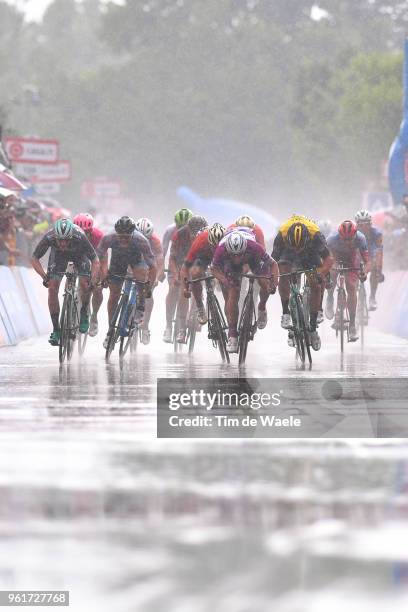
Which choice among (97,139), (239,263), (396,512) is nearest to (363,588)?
(396,512)

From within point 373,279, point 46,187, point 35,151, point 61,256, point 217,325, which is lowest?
point 217,325

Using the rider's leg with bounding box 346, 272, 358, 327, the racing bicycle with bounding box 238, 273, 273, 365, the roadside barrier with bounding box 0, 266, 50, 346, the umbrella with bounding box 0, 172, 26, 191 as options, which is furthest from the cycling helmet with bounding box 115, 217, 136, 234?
the umbrella with bounding box 0, 172, 26, 191

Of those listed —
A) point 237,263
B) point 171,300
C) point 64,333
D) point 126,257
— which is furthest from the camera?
point 171,300

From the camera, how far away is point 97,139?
5226 inches

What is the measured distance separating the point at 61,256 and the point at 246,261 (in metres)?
2.10

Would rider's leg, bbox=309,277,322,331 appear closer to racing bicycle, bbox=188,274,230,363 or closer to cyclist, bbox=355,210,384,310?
racing bicycle, bbox=188,274,230,363

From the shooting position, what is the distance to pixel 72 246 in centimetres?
2105

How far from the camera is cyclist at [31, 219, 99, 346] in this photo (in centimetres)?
2088

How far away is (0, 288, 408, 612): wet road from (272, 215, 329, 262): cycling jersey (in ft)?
22.3

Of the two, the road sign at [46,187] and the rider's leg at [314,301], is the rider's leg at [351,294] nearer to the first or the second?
the rider's leg at [314,301]

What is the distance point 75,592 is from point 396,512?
2.37 metres

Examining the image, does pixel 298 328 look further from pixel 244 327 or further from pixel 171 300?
pixel 171 300

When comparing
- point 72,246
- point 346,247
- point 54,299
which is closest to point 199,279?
point 72,246

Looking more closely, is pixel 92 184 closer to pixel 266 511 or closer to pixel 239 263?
pixel 239 263
